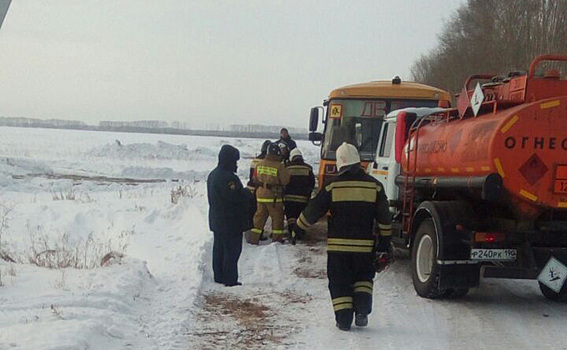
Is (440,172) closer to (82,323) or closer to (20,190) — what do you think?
(82,323)

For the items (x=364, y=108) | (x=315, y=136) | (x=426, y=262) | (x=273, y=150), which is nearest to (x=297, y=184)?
(x=273, y=150)

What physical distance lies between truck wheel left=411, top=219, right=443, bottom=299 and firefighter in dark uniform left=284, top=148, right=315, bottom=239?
158 inches

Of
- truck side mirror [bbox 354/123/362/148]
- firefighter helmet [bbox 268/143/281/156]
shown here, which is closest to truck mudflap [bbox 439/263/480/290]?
firefighter helmet [bbox 268/143/281/156]

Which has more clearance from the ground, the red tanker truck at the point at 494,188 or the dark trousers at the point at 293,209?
the red tanker truck at the point at 494,188

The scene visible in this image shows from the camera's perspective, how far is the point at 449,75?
4534 cm

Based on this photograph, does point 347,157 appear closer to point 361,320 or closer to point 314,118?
point 361,320

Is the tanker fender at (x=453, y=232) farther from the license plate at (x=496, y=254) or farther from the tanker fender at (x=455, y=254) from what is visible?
the license plate at (x=496, y=254)

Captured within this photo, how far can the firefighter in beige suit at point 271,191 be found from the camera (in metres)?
10.1

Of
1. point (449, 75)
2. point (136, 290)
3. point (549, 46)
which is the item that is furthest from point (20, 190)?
point (449, 75)

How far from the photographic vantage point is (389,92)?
1170 centimetres

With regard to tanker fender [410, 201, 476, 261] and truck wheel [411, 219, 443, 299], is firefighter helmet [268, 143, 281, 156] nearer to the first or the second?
truck wheel [411, 219, 443, 299]

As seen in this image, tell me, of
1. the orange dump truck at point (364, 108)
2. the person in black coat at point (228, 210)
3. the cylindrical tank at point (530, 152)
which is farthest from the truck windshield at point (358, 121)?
the cylindrical tank at point (530, 152)

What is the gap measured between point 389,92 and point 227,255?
5802 millimetres

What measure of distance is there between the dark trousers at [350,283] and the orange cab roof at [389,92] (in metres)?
6.53
